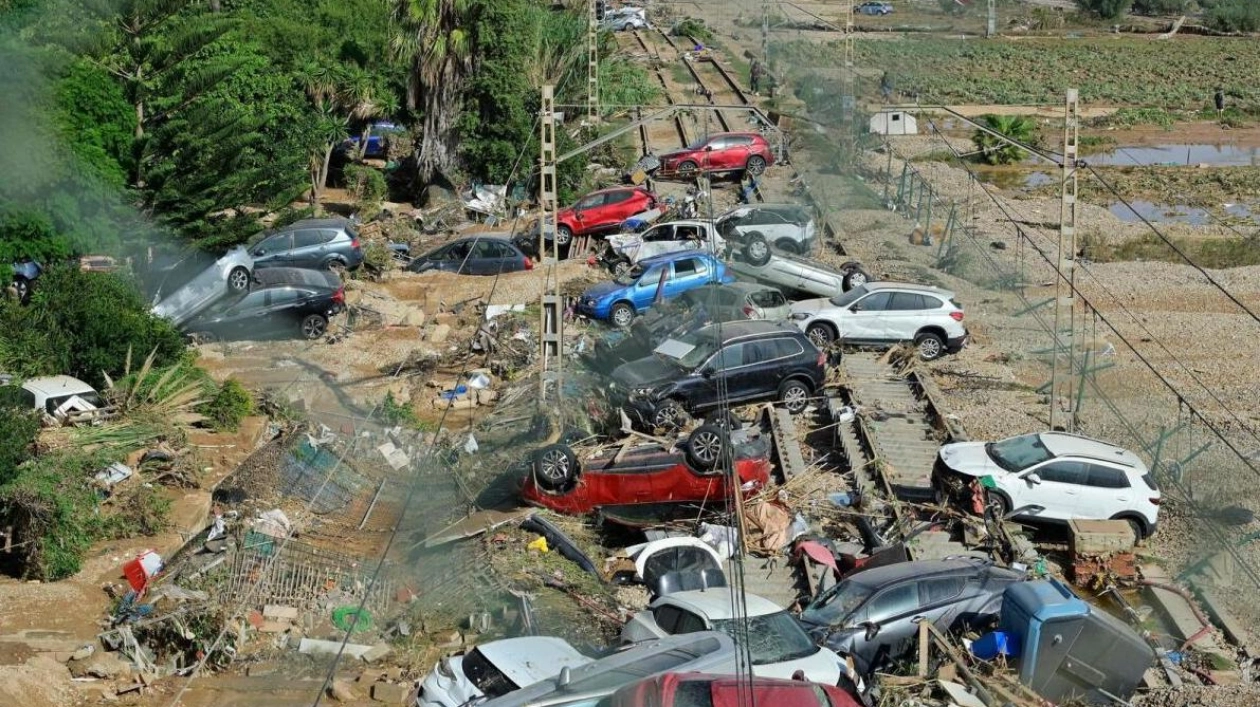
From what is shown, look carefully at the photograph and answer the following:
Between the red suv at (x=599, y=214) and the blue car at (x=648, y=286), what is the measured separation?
6373mm

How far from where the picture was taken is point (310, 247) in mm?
32125

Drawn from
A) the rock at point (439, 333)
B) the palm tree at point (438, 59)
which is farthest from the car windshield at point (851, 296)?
the palm tree at point (438, 59)

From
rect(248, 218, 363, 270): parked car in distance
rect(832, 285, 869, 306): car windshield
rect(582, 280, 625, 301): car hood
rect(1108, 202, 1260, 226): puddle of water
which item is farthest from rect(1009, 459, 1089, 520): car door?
rect(1108, 202, 1260, 226): puddle of water

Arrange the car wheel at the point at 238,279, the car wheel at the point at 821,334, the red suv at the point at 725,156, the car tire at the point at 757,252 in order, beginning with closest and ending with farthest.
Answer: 1. the car wheel at the point at 821,334
2. the car wheel at the point at 238,279
3. the car tire at the point at 757,252
4. the red suv at the point at 725,156

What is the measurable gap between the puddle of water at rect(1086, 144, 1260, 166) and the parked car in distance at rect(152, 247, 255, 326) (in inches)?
1343

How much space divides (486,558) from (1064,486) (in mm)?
7721

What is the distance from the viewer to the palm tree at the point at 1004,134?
52.2 metres

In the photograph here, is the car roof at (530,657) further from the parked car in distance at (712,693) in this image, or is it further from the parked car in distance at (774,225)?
the parked car in distance at (774,225)

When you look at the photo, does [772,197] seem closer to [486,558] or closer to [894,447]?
[894,447]

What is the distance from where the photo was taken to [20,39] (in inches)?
1180

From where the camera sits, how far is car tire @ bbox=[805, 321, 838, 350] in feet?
86.3

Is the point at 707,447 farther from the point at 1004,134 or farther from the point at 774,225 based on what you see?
the point at 1004,134

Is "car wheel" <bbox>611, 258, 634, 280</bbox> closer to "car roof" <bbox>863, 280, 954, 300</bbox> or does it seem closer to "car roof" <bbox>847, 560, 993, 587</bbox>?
"car roof" <bbox>863, 280, 954, 300</bbox>

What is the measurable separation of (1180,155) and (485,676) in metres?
48.7
